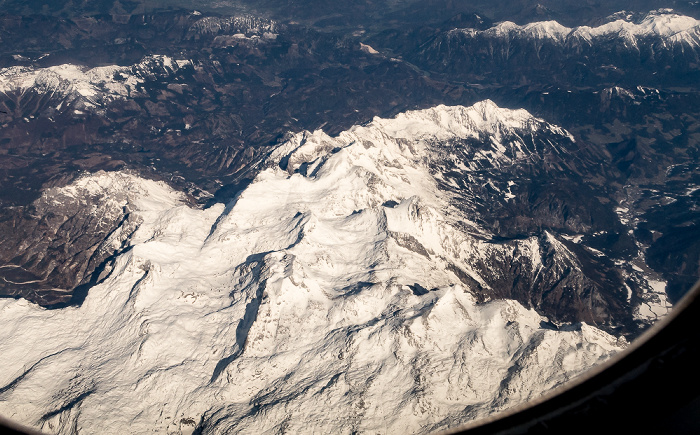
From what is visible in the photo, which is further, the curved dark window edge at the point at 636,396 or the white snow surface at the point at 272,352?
the white snow surface at the point at 272,352

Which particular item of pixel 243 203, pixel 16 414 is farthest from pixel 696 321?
pixel 243 203

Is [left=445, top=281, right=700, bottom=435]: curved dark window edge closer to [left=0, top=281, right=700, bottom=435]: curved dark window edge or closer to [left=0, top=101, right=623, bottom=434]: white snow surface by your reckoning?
[left=0, top=281, right=700, bottom=435]: curved dark window edge

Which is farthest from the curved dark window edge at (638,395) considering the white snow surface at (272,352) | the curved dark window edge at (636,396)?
the white snow surface at (272,352)

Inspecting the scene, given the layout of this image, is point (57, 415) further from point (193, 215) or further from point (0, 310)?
point (193, 215)

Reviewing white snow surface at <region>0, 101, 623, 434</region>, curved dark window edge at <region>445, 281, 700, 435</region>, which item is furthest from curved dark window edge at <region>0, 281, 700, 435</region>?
white snow surface at <region>0, 101, 623, 434</region>

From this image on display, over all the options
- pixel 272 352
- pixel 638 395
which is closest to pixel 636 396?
pixel 638 395

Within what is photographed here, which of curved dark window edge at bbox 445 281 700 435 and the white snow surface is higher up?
curved dark window edge at bbox 445 281 700 435

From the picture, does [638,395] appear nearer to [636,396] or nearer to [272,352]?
[636,396]

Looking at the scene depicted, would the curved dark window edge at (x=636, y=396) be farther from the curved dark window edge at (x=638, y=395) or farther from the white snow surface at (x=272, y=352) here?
the white snow surface at (x=272, y=352)
